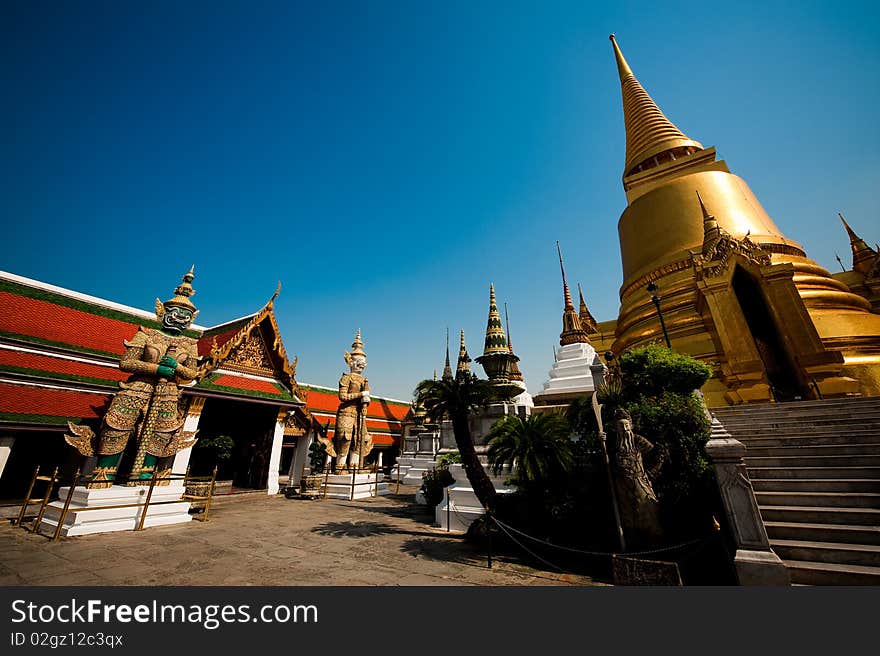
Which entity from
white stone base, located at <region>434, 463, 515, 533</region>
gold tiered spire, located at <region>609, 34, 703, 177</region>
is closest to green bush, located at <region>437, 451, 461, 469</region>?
white stone base, located at <region>434, 463, 515, 533</region>

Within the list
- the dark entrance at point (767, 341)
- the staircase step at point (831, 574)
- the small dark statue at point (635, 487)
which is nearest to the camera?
the staircase step at point (831, 574)

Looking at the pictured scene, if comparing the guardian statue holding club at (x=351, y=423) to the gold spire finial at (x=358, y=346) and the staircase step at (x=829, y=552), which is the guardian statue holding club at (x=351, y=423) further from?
the staircase step at (x=829, y=552)

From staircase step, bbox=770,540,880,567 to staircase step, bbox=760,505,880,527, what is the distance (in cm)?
43

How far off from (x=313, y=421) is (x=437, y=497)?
10.7 metres

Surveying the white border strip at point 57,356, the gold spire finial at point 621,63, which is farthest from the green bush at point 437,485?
the gold spire finial at point 621,63

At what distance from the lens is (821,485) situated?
486 centimetres

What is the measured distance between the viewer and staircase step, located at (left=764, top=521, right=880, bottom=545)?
3.91 metres

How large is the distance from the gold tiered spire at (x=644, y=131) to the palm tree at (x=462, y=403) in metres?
19.4

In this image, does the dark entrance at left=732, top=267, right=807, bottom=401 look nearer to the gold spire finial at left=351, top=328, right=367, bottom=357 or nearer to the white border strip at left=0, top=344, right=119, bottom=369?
the gold spire finial at left=351, top=328, right=367, bottom=357

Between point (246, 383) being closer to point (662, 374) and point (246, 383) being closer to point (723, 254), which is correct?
point (662, 374)

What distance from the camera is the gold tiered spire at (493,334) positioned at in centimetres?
1389

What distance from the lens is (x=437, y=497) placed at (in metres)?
10.5

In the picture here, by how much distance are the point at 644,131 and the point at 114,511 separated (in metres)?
28.6
